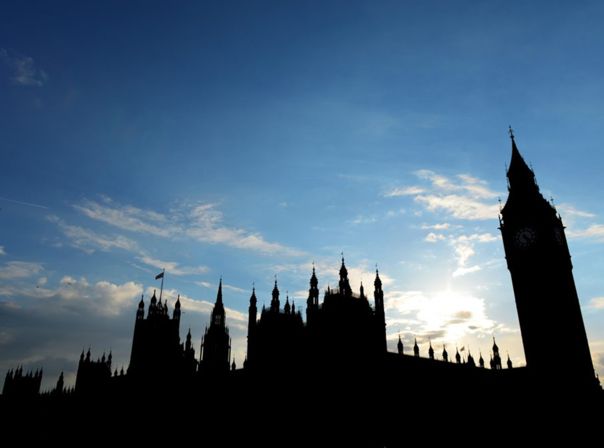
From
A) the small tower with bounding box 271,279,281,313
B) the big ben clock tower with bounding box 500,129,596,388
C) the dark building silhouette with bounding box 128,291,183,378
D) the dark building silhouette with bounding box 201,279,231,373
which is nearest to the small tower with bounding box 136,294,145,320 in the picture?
the dark building silhouette with bounding box 128,291,183,378

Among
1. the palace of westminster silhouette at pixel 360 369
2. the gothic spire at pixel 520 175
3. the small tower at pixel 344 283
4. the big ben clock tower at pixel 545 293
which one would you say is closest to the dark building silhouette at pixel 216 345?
the palace of westminster silhouette at pixel 360 369

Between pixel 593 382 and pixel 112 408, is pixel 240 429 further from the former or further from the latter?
pixel 593 382

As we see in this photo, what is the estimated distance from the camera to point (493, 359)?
90250 mm

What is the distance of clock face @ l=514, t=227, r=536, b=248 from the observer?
7194cm

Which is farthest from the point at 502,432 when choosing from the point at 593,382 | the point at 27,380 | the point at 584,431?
the point at 27,380

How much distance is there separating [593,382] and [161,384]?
200 feet

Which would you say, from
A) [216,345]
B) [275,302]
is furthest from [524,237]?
[216,345]

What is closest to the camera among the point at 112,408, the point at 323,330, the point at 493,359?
the point at 323,330

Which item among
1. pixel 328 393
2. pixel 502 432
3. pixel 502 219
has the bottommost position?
pixel 502 432

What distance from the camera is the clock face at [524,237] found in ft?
236

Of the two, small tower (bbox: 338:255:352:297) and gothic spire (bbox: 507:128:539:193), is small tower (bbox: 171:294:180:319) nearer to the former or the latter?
small tower (bbox: 338:255:352:297)

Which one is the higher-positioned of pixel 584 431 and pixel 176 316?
pixel 176 316

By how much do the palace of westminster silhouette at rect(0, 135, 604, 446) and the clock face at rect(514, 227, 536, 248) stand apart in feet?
0.63

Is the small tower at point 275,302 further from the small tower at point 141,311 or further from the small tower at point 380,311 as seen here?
the small tower at point 141,311
